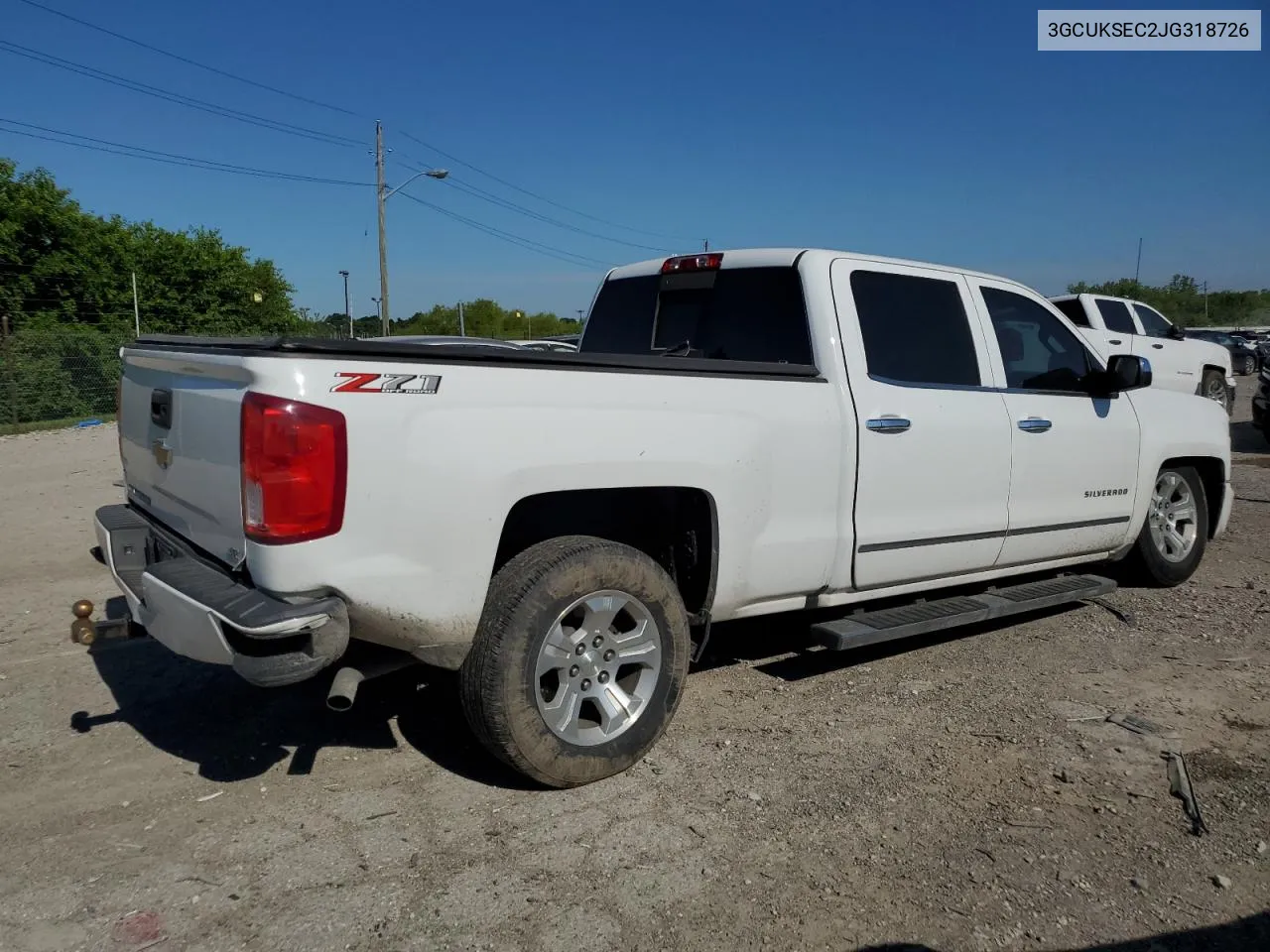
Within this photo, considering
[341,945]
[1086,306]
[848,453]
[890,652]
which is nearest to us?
[341,945]

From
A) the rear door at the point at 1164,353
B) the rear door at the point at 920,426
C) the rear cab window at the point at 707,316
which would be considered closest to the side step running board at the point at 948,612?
the rear door at the point at 920,426

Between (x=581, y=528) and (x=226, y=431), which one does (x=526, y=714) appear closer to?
(x=581, y=528)

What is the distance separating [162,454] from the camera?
369cm

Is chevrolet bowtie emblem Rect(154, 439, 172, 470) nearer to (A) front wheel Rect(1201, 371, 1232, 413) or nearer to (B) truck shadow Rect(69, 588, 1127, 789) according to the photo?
(B) truck shadow Rect(69, 588, 1127, 789)

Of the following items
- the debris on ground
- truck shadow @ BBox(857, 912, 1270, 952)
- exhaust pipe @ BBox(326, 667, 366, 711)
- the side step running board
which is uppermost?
exhaust pipe @ BBox(326, 667, 366, 711)

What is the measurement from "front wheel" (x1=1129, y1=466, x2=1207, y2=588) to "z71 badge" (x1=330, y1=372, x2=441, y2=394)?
186 inches

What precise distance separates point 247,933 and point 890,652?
11.4ft

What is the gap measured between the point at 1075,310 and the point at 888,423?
11.8 m

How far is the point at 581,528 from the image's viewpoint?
3963 millimetres

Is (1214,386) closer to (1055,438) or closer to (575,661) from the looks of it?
(1055,438)

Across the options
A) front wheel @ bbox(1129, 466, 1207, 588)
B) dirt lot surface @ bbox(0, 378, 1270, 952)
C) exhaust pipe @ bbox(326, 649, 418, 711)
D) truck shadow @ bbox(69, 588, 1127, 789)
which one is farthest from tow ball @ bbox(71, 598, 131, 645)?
front wheel @ bbox(1129, 466, 1207, 588)

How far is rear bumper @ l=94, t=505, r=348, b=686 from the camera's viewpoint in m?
2.95

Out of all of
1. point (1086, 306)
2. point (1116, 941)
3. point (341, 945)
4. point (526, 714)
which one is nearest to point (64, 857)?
point (341, 945)

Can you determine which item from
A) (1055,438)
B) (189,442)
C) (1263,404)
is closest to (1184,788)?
(1055,438)
